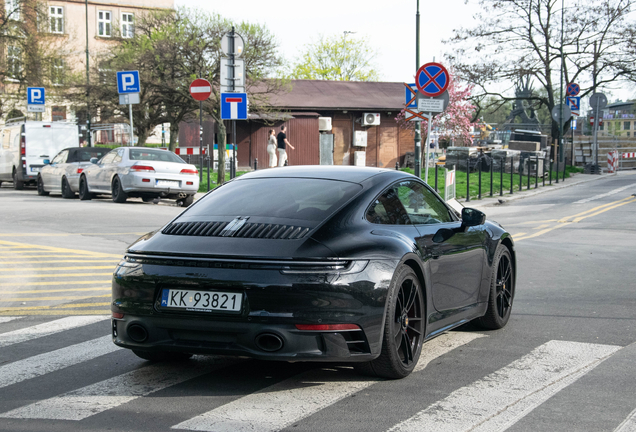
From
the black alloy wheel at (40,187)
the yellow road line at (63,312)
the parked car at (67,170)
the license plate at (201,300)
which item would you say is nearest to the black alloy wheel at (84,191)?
the parked car at (67,170)

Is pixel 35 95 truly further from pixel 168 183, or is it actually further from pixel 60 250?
pixel 60 250

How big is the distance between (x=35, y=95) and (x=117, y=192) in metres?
19.3

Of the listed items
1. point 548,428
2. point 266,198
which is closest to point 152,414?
point 266,198

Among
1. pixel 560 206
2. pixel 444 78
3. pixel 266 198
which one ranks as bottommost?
pixel 560 206

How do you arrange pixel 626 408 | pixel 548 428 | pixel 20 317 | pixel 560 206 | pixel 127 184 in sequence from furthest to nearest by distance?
pixel 560 206, pixel 127 184, pixel 20 317, pixel 626 408, pixel 548 428

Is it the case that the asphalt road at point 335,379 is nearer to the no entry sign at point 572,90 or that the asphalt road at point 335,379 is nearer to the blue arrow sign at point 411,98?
the blue arrow sign at point 411,98

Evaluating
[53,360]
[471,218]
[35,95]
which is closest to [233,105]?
[471,218]

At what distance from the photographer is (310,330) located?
14.2ft

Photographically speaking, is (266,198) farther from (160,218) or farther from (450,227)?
(160,218)

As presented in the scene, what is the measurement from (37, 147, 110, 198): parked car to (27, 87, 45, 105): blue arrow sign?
13.4 meters

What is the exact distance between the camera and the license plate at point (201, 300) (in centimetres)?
438

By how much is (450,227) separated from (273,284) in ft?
6.43

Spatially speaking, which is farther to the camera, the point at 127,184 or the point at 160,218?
the point at 127,184

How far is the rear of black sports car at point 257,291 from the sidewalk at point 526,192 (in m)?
15.9
